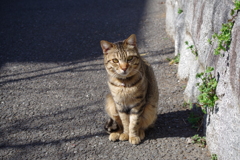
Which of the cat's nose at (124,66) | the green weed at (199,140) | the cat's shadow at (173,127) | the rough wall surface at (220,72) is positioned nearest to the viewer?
the rough wall surface at (220,72)

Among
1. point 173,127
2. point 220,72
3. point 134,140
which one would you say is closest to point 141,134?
point 134,140

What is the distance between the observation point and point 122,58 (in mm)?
2748

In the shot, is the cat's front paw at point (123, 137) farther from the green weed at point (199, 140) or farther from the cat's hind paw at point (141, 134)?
the green weed at point (199, 140)

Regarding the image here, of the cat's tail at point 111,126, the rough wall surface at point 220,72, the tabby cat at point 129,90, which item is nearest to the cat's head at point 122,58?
the tabby cat at point 129,90

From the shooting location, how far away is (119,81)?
2871 millimetres

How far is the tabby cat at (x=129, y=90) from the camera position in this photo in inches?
110

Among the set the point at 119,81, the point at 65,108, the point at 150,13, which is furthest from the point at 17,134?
the point at 150,13

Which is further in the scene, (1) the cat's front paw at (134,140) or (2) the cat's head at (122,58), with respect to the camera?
(1) the cat's front paw at (134,140)

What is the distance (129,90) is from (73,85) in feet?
6.39

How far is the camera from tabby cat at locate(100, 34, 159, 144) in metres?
2.79

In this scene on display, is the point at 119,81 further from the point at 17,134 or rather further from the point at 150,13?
the point at 150,13

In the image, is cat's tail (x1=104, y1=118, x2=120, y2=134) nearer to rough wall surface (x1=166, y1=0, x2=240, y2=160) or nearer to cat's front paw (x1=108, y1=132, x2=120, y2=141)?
cat's front paw (x1=108, y1=132, x2=120, y2=141)

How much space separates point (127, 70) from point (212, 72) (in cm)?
92

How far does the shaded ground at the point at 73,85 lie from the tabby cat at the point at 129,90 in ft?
0.63
